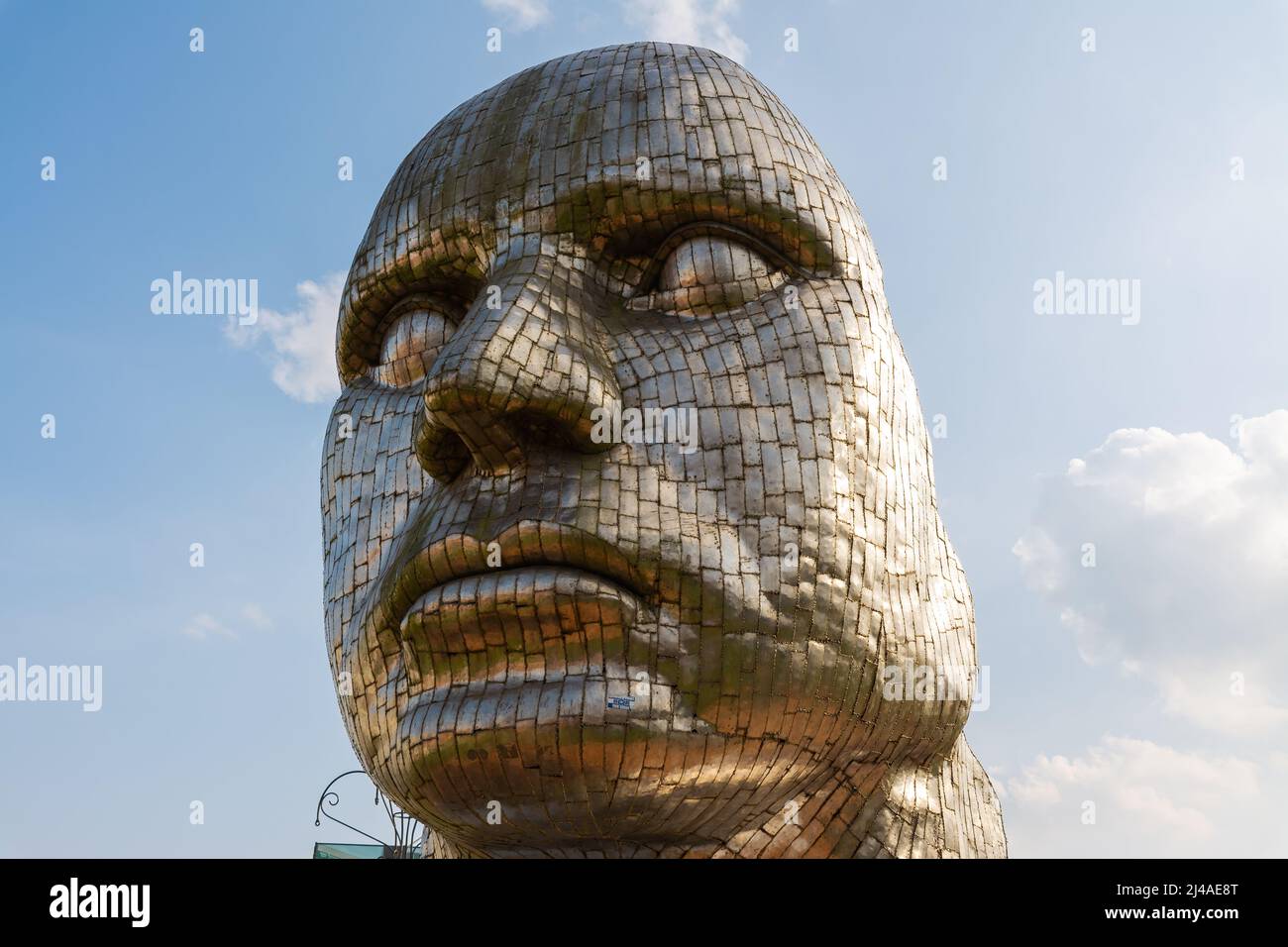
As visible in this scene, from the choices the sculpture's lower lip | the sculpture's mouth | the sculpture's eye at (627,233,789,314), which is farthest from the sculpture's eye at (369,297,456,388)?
the sculpture's lower lip

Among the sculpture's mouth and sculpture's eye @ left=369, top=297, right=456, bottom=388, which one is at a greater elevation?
sculpture's eye @ left=369, top=297, right=456, bottom=388

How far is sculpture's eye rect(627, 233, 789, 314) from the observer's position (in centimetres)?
570

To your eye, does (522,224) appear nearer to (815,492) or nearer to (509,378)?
(509,378)

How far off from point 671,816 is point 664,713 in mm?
416

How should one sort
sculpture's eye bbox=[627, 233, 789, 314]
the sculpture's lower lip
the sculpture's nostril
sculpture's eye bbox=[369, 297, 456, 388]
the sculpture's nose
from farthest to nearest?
sculpture's eye bbox=[369, 297, 456, 388] → sculpture's eye bbox=[627, 233, 789, 314] → the sculpture's nostril → the sculpture's nose → the sculpture's lower lip

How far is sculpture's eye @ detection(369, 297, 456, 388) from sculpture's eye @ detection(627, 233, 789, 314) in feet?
2.77

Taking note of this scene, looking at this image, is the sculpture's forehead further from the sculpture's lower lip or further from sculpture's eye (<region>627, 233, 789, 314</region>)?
the sculpture's lower lip

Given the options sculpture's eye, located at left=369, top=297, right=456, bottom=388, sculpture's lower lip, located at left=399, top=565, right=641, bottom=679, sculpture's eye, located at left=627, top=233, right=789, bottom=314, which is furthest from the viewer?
sculpture's eye, located at left=369, top=297, right=456, bottom=388

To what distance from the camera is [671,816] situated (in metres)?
5.18

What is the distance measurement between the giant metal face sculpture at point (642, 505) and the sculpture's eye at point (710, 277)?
1 cm

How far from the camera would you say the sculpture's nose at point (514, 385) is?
5172 mm

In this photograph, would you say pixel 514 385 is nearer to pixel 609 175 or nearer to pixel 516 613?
pixel 516 613

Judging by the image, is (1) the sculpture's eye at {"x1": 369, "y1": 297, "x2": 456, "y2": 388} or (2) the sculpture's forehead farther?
(1) the sculpture's eye at {"x1": 369, "y1": 297, "x2": 456, "y2": 388}

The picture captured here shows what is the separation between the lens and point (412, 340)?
20.2 feet
